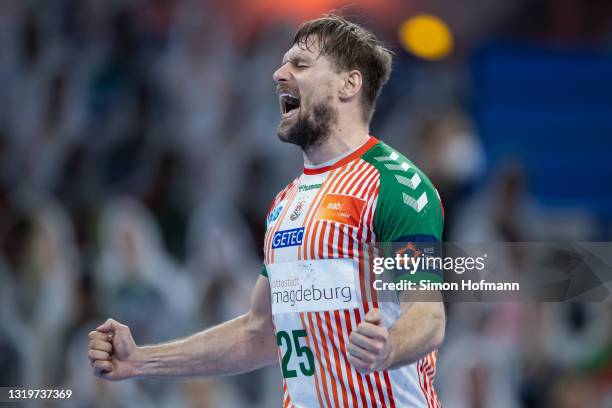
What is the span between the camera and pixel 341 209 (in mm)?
4855

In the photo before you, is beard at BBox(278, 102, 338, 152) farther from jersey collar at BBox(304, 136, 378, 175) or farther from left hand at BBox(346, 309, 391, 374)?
left hand at BBox(346, 309, 391, 374)

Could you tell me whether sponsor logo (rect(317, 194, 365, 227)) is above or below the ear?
below

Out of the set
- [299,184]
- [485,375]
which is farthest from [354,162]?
[485,375]

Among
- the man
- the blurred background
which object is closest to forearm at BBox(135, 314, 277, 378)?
the man

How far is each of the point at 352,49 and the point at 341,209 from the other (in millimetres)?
924

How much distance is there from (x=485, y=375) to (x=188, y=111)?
17.6ft

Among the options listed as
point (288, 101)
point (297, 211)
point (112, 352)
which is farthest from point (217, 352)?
point (288, 101)

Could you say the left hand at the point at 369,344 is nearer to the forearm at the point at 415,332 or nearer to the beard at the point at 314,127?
the forearm at the point at 415,332

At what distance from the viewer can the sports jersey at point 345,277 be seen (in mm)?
4734

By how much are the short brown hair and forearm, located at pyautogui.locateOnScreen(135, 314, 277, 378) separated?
4.06ft

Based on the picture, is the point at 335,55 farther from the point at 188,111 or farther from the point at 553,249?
the point at 188,111

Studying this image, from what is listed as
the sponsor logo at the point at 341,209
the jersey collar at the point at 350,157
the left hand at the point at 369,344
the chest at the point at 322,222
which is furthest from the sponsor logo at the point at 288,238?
the left hand at the point at 369,344

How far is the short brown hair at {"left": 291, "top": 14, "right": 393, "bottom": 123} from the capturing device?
527 centimetres

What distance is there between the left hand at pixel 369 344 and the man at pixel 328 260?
28cm
